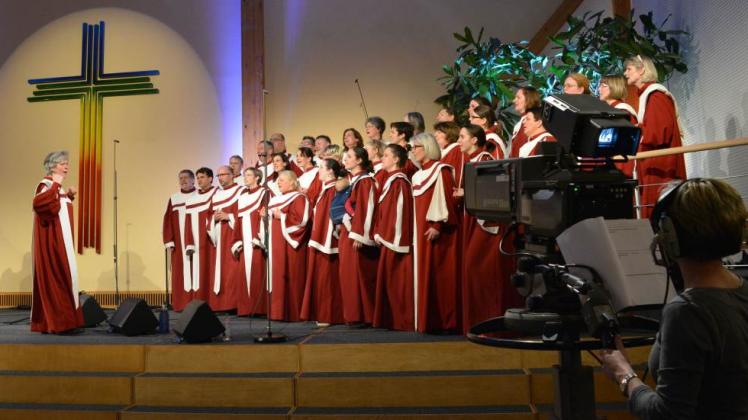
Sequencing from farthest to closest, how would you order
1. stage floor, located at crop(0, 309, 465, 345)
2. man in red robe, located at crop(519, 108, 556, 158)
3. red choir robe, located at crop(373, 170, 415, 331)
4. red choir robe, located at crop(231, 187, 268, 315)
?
1. red choir robe, located at crop(231, 187, 268, 315)
2. red choir robe, located at crop(373, 170, 415, 331)
3. stage floor, located at crop(0, 309, 465, 345)
4. man in red robe, located at crop(519, 108, 556, 158)

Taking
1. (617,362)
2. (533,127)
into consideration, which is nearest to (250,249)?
(533,127)

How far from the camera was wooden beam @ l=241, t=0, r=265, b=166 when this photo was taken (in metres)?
9.30

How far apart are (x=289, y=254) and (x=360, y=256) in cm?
107

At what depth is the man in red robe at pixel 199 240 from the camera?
26.3 feet

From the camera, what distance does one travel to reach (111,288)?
9711 millimetres

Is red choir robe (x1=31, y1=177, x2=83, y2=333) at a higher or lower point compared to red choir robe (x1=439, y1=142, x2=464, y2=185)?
lower

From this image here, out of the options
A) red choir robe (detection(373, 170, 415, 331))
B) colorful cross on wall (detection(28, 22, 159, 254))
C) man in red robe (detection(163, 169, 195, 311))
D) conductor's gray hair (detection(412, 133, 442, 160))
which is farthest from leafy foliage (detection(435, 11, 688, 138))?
colorful cross on wall (detection(28, 22, 159, 254))

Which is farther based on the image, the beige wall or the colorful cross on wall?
the colorful cross on wall

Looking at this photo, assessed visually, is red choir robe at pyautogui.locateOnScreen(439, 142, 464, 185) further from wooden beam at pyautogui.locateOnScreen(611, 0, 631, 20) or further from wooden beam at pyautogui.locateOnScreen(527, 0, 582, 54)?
wooden beam at pyautogui.locateOnScreen(527, 0, 582, 54)

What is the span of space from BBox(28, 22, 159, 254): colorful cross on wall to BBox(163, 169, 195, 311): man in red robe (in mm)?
2019

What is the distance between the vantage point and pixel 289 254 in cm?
688

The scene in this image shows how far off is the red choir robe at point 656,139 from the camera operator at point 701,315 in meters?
3.34

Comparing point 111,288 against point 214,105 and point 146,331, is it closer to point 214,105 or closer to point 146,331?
point 214,105

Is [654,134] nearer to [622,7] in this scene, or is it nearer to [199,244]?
[622,7]
